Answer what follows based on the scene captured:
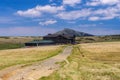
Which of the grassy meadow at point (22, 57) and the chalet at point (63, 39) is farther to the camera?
the chalet at point (63, 39)

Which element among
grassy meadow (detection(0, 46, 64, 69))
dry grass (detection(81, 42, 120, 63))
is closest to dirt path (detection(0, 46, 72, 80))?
grassy meadow (detection(0, 46, 64, 69))

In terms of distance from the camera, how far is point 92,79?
3119 centimetres

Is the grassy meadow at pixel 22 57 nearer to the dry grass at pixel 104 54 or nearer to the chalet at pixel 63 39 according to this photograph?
the dry grass at pixel 104 54

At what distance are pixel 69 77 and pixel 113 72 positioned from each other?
701cm

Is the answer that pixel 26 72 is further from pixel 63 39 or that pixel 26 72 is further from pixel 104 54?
pixel 63 39

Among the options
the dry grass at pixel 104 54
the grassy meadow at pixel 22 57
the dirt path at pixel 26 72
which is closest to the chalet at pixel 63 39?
the dry grass at pixel 104 54

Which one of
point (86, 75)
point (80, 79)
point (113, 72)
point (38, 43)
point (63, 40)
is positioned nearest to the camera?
point (80, 79)

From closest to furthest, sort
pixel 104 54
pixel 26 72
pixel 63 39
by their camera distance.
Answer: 1. pixel 26 72
2. pixel 104 54
3. pixel 63 39

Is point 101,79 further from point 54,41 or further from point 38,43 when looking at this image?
point 54,41

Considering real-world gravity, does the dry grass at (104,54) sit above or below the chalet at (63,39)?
below

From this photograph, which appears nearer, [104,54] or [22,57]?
[22,57]

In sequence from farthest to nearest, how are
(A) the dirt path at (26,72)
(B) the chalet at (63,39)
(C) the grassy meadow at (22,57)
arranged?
(B) the chalet at (63,39) < (C) the grassy meadow at (22,57) < (A) the dirt path at (26,72)

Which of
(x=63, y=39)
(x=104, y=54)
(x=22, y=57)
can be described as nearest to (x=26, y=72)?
(x=22, y=57)

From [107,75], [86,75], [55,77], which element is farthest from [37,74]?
[107,75]
